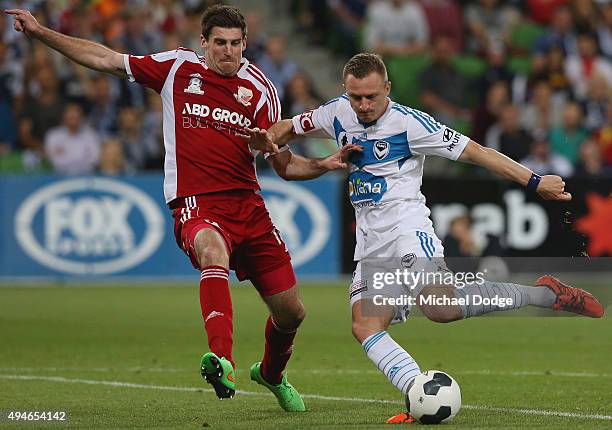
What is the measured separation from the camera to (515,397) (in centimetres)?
911

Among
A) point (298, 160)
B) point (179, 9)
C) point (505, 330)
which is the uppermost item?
point (179, 9)

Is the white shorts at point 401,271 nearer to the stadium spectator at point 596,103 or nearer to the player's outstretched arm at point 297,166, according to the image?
the player's outstretched arm at point 297,166

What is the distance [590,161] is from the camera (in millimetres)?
20078

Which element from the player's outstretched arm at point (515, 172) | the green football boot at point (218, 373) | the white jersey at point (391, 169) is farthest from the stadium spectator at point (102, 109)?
the green football boot at point (218, 373)

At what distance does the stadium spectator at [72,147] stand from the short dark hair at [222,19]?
10625 millimetres

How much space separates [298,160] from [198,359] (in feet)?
11.8

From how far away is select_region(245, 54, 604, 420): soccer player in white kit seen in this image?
7887mm

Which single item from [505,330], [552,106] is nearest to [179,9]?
[552,106]

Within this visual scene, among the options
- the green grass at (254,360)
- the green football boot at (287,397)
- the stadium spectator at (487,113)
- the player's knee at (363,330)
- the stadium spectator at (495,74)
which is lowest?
the green grass at (254,360)

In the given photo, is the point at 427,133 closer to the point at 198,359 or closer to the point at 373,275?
the point at 373,275

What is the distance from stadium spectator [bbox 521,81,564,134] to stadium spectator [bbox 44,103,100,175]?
264 inches

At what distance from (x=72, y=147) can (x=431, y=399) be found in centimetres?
1230

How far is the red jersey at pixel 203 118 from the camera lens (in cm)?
855

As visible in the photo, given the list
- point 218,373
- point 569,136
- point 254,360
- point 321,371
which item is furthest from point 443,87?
point 218,373
